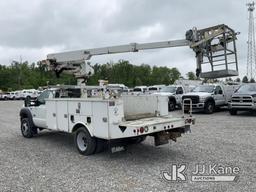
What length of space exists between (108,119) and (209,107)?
46.0 feet

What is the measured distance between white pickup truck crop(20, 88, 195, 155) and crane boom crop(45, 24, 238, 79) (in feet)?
4.37

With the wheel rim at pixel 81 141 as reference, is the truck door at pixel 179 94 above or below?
above

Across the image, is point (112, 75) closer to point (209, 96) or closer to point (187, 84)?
point (187, 84)

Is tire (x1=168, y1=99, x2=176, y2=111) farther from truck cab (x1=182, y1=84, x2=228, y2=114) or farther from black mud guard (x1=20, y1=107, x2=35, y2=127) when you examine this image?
black mud guard (x1=20, y1=107, x2=35, y2=127)

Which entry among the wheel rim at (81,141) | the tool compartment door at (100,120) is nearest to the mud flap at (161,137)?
the tool compartment door at (100,120)

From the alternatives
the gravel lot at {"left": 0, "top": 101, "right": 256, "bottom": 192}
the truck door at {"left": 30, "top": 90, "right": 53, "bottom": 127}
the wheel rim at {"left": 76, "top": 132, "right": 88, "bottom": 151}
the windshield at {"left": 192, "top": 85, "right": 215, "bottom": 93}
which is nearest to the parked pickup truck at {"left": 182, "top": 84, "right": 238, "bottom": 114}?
the windshield at {"left": 192, "top": 85, "right": 215, "bottom": 93}

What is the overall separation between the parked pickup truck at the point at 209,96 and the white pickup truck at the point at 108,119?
37.6 ft

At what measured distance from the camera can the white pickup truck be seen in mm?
7297

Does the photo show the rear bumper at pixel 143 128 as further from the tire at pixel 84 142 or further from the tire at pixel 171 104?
the tire at pixel 171 104

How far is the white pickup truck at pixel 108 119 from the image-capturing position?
730cm

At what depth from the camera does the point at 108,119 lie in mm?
7312

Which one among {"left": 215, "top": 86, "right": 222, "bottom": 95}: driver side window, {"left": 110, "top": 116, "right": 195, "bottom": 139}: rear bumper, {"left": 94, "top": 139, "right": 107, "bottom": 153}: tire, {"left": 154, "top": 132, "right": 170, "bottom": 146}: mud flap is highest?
{"left": 215, "top": 86, "right": 222, "bottom": 95}: driver side window

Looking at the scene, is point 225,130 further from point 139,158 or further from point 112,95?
point 112,95

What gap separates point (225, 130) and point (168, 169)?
20.1 feet
